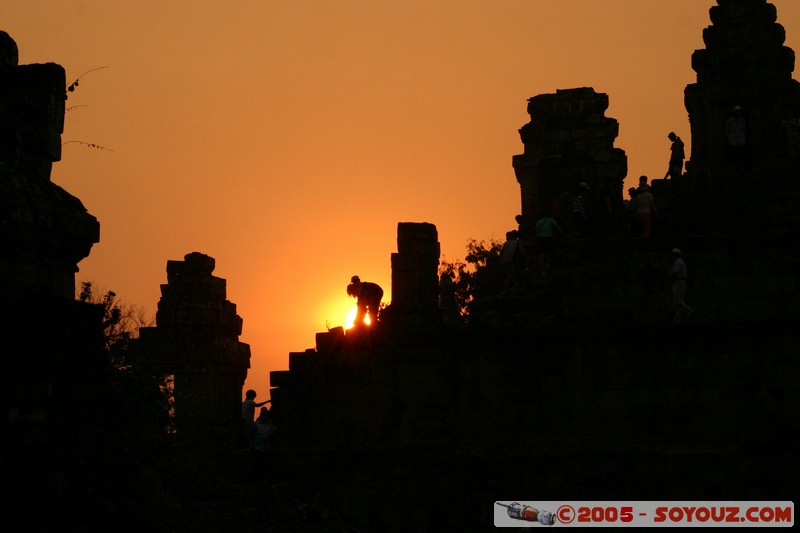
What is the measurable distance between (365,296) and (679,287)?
5.06 metres

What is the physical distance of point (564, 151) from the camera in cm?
2947

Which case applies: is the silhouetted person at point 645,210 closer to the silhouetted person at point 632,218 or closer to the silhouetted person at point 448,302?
the silhouetted person at point 632,218

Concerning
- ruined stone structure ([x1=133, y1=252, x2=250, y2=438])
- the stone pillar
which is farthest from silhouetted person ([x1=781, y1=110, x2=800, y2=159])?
ruined stone structure ([x1=133, y1=252, x2=250, y2=438])

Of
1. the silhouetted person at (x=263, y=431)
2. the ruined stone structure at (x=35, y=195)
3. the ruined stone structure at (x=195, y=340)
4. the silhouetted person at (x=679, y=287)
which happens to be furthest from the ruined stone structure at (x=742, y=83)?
the ruined stone structure at (x=35, y=195)

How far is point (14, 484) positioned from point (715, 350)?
16.3 metres

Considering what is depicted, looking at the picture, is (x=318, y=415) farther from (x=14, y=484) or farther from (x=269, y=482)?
(x=14, y=484)

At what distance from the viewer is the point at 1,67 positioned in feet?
26.1

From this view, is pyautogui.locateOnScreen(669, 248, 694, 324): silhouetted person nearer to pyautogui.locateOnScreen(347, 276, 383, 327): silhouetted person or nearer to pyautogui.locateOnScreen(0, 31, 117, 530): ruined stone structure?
pyautogui.locateOnScreen(347, 276, 383, 327): silhouetted person

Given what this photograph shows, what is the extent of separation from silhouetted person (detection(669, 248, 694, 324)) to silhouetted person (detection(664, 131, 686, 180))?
237 inches

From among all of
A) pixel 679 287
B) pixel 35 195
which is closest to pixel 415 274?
pixel 679 287

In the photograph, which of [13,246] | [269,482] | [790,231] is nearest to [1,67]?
[13,246]

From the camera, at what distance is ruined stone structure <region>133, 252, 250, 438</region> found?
25.2m

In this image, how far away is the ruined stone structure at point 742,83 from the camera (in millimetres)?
30938

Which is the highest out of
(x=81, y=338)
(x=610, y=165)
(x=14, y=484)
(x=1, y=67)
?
(x=610, y=165)
